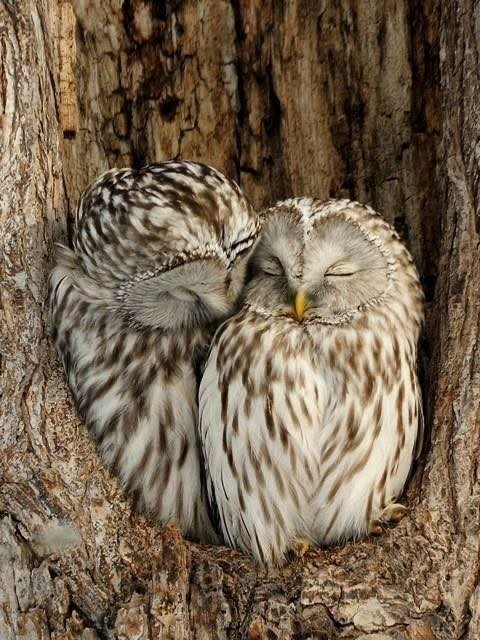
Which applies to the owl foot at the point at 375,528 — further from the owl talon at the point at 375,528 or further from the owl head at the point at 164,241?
the owl head at the point at 164,241

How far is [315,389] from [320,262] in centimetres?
37

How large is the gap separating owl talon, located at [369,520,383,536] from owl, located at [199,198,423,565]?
0.01 m

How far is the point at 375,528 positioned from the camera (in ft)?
9.49

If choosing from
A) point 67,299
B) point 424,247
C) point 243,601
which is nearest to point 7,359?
point 67,299

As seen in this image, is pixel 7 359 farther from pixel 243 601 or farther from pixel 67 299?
pixel 243 601

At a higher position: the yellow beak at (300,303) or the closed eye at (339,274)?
the closed eye at (339,274)

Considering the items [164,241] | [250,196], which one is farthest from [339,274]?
[250,196]

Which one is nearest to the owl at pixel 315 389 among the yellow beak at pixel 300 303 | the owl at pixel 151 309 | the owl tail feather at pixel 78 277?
the yellow beak at pixel 300 303

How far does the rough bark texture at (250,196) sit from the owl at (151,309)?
0.18 metres

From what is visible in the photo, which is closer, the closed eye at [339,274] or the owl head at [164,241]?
the owl head at [164,241]

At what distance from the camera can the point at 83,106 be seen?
3520mm

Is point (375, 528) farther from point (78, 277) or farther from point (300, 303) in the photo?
point (78, 277)

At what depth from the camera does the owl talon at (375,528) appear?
2.86m

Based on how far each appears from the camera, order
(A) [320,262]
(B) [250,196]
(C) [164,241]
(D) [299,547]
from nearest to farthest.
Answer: (C) [164,241]
(A) [320,262]
(D) [299,547]
(B) [250,196]
